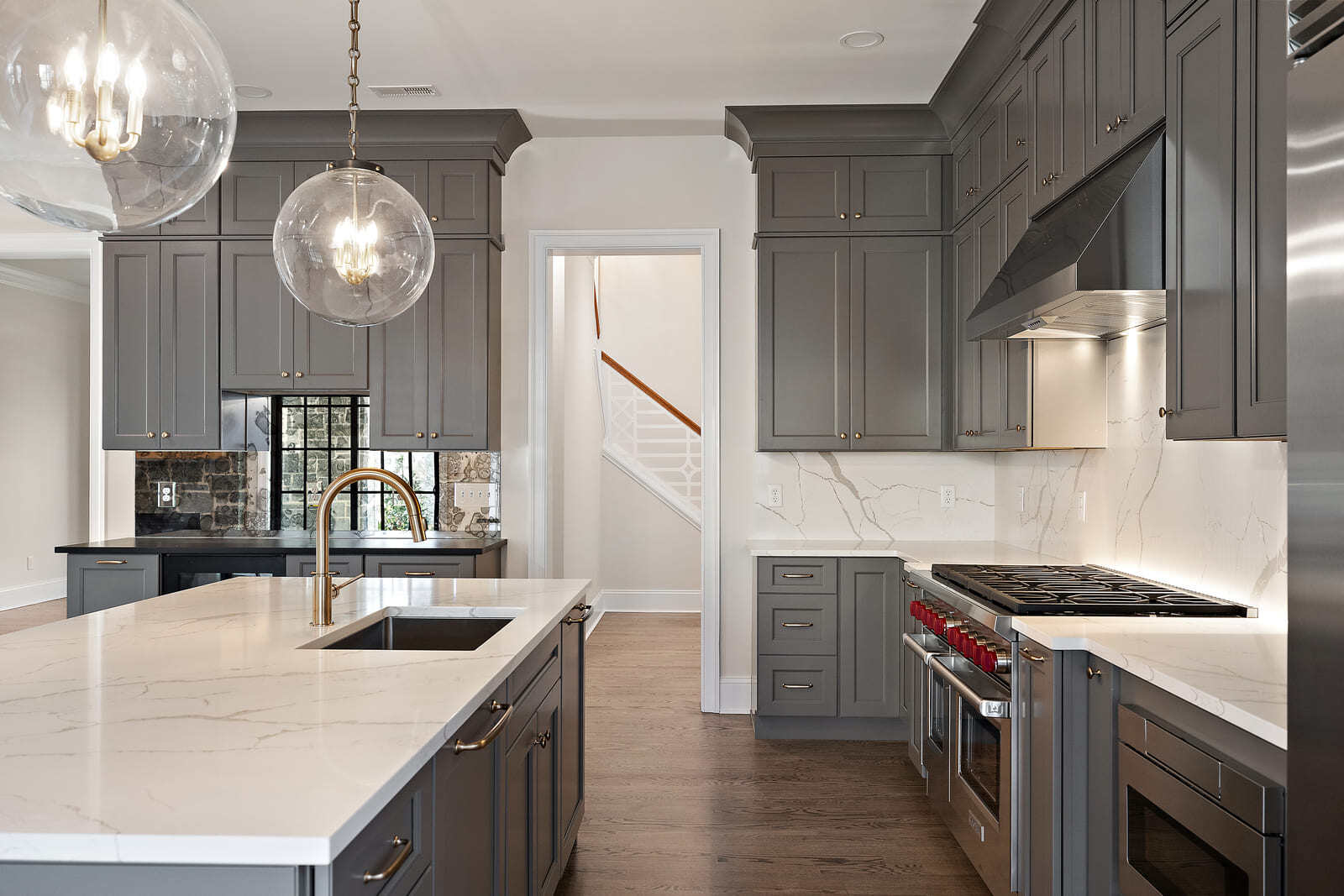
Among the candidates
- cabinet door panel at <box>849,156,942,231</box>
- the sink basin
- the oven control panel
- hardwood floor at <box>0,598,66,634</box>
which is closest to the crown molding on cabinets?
cabinet door panel at <box>849,156,942,231</box>

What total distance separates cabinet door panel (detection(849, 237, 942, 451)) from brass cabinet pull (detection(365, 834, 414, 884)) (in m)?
3.36

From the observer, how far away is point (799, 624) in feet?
13.7

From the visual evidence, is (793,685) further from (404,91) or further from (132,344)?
(132,344)

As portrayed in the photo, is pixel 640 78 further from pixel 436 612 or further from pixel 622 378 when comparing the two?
pixel 622 378

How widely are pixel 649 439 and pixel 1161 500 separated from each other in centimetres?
501

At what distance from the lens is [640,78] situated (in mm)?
3977

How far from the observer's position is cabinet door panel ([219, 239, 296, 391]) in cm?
441

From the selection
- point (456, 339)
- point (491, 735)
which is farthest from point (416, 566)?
point (491, 735)

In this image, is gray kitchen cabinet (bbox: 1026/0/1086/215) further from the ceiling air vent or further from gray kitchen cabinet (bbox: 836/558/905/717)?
the ceiling air vent

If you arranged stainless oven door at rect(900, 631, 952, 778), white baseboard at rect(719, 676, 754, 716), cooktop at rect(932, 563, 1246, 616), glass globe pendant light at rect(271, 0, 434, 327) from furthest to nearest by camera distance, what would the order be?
white baseboard at rect(719, 676, 754, 716) < stainless oven door at rect(900, 631, 952, 778) < cooktop at rect(932, 563, 1246, 616) < glass globe pendant light at rect(271, 0, 434, 327)

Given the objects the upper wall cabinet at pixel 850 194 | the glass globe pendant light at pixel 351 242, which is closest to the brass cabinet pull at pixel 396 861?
the glass globe pendant light at pixel 351 242

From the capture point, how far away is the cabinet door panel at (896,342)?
4.36 m

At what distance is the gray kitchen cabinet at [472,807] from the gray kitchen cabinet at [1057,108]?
234 centimetres

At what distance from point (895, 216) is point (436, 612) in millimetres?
3022
